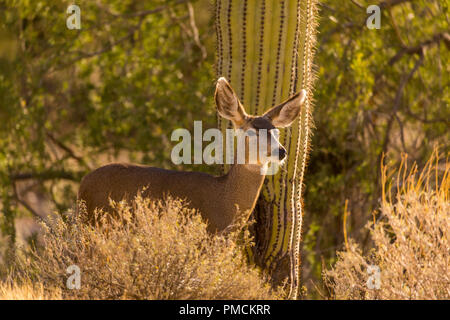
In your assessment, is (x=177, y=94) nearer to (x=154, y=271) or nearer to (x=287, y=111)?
(x=287, y=111)

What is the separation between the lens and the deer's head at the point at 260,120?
6.58 metres

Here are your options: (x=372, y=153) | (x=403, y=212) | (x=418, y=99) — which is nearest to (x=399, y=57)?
(x=418, y=99)

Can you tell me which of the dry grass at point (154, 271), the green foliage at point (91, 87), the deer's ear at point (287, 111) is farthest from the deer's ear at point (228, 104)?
the green foliage at point (91, 87)

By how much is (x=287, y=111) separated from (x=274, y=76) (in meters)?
0.57

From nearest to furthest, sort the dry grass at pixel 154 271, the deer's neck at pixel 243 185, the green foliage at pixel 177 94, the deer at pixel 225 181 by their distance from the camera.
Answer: the dry grass at pixel 154 271 → the deer at pixel 225 181 → the deer's neck at pixel 243 185 → the green foliage at pixel 177 94

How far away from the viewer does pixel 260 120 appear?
22.3 ft

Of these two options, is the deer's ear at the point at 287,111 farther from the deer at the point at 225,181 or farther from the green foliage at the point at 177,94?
the green foliage at the point at 177,94

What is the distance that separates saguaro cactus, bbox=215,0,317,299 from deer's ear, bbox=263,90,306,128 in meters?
0.40

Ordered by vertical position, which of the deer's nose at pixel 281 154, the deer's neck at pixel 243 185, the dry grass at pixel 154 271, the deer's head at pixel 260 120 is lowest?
the dry grass at pixel 154 271

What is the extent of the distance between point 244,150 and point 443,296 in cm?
225

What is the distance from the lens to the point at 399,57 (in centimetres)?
1102

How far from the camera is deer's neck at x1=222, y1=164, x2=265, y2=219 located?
6812 millimetres

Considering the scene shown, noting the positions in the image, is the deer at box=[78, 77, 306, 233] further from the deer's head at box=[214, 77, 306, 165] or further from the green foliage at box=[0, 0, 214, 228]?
the green foliage at box=[0, 0, 214, 228]

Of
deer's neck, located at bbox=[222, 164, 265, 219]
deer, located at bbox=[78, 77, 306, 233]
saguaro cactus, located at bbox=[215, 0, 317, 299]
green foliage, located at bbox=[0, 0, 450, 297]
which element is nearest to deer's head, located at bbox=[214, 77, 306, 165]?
deer, located at bbox=[78, 77, 306, 233]
